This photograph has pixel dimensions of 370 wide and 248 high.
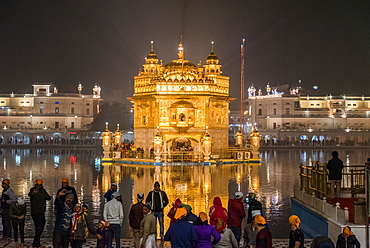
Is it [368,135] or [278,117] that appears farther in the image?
[278,117]

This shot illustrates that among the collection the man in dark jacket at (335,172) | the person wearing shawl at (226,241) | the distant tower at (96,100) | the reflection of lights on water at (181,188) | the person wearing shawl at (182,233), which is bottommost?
the reflection of lights on water at (181,188)

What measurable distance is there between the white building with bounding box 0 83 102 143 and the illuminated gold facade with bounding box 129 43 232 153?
53.8 meters

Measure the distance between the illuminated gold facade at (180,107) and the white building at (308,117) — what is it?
50845 millimetres

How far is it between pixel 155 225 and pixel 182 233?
157 centimetres

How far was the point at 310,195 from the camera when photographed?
15.9 meters

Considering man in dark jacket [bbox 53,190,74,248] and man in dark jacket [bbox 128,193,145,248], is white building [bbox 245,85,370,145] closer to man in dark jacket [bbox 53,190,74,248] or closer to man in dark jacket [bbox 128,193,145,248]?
man in dark jacket [bbox 128,193,145,248]

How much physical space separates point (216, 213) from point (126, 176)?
64.6ft

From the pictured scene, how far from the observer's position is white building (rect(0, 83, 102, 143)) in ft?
321

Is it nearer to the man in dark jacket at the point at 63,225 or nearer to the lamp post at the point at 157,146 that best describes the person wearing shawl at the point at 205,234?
the man in dark jacket at the point at 63,225

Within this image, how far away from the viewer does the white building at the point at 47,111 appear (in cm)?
9774

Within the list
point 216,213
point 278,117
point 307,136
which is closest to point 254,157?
point 216,213

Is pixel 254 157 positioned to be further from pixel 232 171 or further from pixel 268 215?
pixel 268 215

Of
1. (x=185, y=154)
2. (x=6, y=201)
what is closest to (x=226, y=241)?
(x=6, y=201)

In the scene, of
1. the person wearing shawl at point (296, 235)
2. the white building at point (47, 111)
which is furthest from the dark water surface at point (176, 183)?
the white building at point (47, 111)
